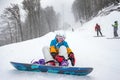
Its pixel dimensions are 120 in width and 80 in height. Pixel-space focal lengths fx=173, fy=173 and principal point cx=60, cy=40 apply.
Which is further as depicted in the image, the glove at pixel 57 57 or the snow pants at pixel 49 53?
the snow pants at pixel 49 53

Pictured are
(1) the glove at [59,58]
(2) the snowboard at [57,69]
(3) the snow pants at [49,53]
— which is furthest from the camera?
(3) the snow pants at [49,53]

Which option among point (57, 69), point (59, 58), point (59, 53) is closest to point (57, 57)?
point (59, 58)

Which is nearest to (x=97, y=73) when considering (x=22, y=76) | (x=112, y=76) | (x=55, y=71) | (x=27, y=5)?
(x=112, y=76)

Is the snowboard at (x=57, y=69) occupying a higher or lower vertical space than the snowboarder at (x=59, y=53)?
lower

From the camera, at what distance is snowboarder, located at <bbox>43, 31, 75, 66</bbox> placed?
5.76m

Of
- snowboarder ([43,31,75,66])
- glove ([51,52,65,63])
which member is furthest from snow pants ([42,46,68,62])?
glove ([51,52,65,63])

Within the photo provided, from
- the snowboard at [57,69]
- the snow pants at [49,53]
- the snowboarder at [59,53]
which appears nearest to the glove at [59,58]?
the snowboarder at [59,53]

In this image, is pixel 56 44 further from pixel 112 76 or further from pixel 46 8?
pixel 46 8

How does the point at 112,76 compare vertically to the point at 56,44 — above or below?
below

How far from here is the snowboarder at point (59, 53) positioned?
5764 millimetres

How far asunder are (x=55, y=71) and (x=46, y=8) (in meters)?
60.9

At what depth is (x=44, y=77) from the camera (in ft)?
16.7

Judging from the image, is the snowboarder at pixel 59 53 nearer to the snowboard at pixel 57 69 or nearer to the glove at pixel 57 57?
the glove at pixel 57 57

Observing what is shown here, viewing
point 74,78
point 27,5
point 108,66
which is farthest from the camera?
point 27,5
